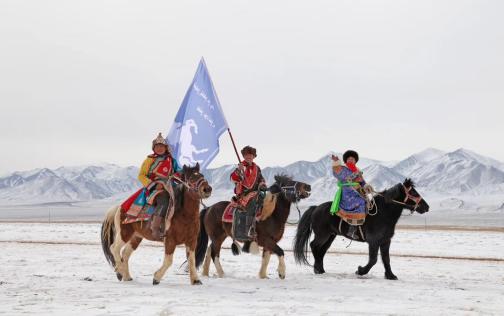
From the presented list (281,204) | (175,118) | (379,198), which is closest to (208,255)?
(281,204)

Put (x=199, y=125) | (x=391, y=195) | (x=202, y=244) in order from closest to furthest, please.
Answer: (x=391, y=195)
(x=199, y=125)
(x=202, y=244)

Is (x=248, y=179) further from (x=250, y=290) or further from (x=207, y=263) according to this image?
(x=250, y=290)

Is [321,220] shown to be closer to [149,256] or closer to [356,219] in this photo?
[356,219]

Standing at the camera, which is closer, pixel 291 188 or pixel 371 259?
pixel 291 188

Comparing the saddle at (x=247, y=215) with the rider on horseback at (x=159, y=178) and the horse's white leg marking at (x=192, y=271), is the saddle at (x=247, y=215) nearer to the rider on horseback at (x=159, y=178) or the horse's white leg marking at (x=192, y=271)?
the horse's white leg marking at (x=192, y=271)

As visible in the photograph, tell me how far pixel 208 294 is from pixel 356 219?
4042 mm

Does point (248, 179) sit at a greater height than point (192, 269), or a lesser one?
greater

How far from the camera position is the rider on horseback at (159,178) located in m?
9.89

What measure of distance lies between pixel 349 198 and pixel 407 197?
1131 mm

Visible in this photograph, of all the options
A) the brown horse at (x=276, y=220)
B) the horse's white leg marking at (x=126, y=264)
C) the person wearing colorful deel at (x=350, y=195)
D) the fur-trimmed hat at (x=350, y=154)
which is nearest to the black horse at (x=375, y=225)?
the person wearing colorful deel at (x=350, y=195)

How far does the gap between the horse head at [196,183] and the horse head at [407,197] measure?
405cm

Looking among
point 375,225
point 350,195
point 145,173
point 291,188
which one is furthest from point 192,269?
point 375,225

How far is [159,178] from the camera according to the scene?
33.5 feet

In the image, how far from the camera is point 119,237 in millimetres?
10586
